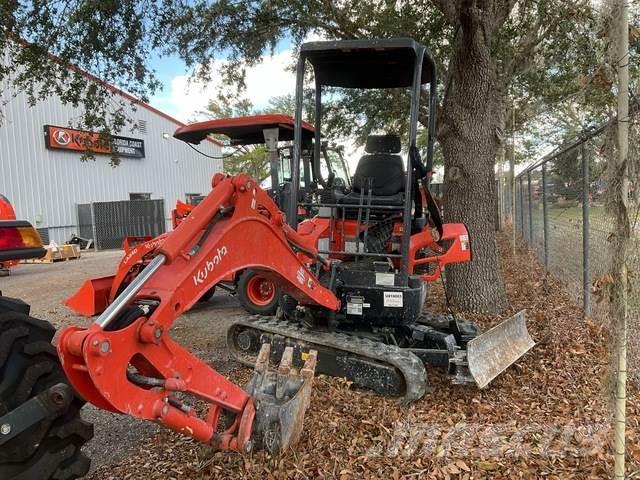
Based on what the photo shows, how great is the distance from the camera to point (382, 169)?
502 centimetres

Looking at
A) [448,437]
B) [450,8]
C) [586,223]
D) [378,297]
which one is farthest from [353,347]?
[450,8]

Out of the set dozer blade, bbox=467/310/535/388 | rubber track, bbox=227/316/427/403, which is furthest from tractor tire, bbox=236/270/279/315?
dozer blade, bbox=467/310/535/388

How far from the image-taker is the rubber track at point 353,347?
3.98 metres

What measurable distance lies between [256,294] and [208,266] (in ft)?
15.3

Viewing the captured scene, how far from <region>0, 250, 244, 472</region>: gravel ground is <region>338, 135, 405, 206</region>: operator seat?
2243mm

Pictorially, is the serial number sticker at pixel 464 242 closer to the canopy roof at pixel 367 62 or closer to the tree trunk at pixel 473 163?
the tree trunk at pixel 473 163

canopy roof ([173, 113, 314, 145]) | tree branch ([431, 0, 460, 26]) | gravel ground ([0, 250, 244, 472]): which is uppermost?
tree branch ([431, 0, 460, 26])

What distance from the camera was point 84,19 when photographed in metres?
6.20

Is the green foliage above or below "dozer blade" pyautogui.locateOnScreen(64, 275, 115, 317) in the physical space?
above

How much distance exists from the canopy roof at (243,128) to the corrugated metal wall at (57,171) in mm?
9328

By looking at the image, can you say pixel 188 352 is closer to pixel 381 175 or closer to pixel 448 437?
pixel 448 437

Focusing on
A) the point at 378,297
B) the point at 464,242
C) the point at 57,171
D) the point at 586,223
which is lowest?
the point at 378,297

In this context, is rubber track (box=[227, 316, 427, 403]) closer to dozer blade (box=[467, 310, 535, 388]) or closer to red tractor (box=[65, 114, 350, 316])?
dozer blade (box=[467, 310, 535, 388])

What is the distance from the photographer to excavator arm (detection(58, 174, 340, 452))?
2229 mm
